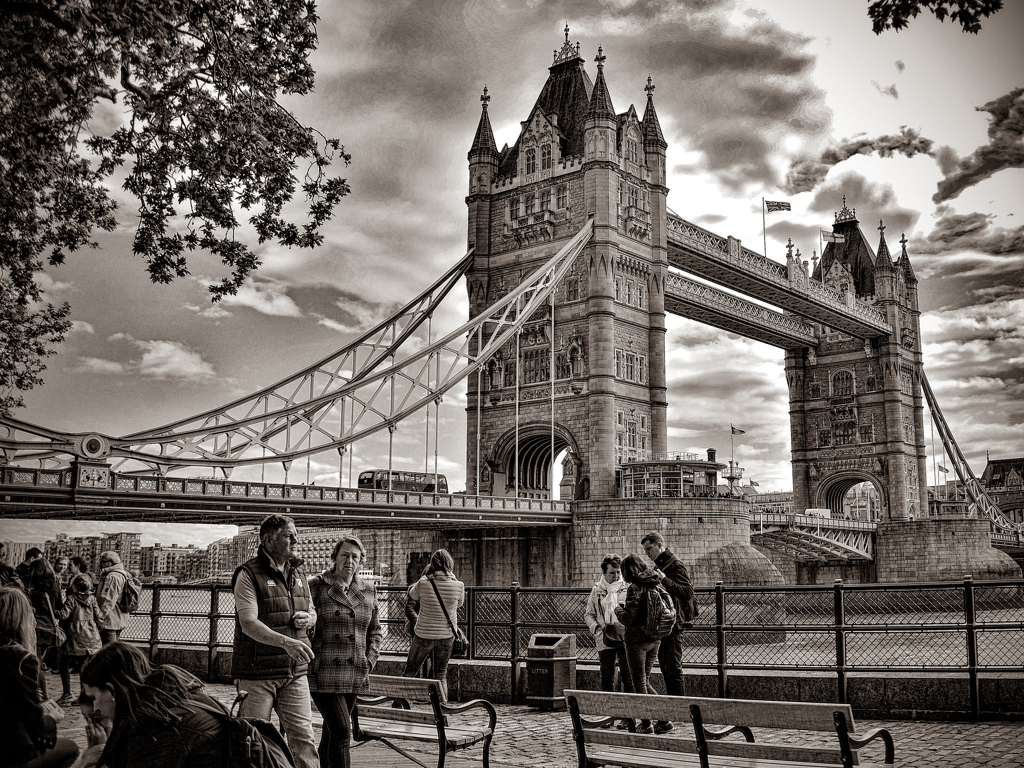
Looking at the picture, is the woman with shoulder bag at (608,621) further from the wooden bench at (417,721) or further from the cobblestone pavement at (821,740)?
the wooden bench at (417,721)

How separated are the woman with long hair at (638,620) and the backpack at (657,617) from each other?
0.03 metres

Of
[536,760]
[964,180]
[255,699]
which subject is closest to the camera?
[255,699]

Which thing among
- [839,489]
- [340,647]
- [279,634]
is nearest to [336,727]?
[340,647]

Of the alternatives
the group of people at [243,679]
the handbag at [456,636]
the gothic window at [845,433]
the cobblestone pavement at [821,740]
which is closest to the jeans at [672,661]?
the cobblestone pavement at [821,740]

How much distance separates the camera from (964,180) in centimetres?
3142

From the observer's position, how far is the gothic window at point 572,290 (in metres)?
40.5

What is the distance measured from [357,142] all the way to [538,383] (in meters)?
12.4

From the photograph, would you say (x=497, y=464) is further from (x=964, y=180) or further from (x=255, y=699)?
(x=255, y=699)

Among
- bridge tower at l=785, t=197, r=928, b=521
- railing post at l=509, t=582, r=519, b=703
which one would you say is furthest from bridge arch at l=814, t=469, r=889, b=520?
railing post at l=509, t=582, r=519, b=703

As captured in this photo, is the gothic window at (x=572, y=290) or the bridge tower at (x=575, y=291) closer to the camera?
the bridge tower at (x=575, y=291)

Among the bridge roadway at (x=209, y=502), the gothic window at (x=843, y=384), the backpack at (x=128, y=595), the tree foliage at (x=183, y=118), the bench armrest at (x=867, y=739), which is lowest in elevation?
the bench armrest at (x=867, y=739)

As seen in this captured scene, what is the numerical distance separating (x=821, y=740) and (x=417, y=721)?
3.86 meters

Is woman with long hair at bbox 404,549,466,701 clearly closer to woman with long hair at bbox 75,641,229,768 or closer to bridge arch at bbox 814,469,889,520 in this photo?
woman with long hair at bbox 75,641,229,768

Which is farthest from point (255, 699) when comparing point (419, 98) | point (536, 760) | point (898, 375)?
point (898, 375)
